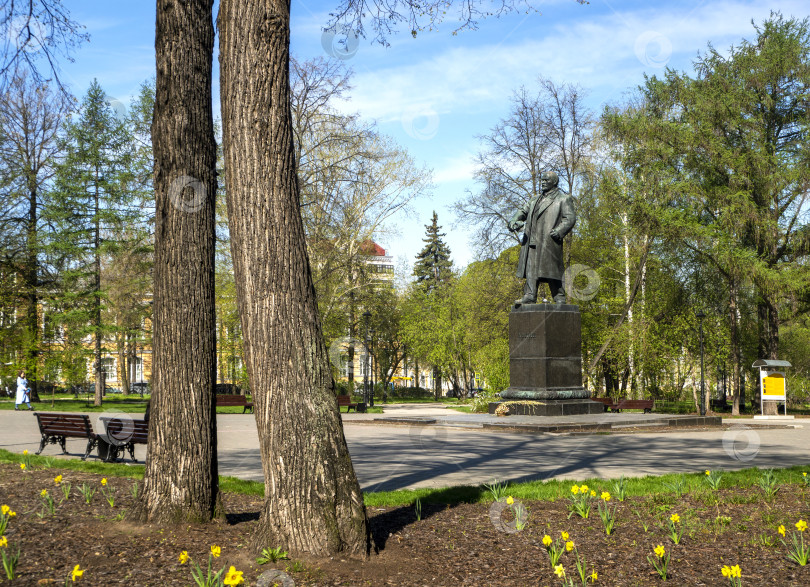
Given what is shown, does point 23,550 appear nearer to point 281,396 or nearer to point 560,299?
point 281,396

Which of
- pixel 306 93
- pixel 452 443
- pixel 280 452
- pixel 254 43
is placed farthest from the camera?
pixel 306 93

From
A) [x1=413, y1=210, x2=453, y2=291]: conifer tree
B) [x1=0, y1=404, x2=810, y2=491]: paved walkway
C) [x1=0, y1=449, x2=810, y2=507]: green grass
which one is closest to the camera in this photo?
[x1=0, y1=449, x2=810, y2=507]: green grass

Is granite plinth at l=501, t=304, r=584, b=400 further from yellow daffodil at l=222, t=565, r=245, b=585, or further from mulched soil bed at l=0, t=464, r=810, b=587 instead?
yellow daffodil at l=222, t=565, r=245, b=585

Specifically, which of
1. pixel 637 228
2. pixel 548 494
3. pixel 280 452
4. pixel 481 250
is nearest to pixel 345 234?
pixel 481 250

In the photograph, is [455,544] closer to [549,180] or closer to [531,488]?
[531,488]

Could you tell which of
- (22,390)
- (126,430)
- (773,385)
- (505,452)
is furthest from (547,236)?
(22,390)

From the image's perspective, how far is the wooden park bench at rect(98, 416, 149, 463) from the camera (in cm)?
976

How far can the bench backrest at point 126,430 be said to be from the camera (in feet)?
31.9

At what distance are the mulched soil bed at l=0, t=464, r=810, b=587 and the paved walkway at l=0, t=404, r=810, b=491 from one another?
2.27 m

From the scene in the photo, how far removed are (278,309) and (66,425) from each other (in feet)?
25.7

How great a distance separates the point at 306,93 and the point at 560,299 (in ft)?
45.1

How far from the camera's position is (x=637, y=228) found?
27.2 m

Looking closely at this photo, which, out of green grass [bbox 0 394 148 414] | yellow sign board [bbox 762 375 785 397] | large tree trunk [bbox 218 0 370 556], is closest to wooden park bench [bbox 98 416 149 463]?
large tree trunk [bbox 218 0 370 556]

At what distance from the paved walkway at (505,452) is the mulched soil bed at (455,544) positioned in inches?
89.3
